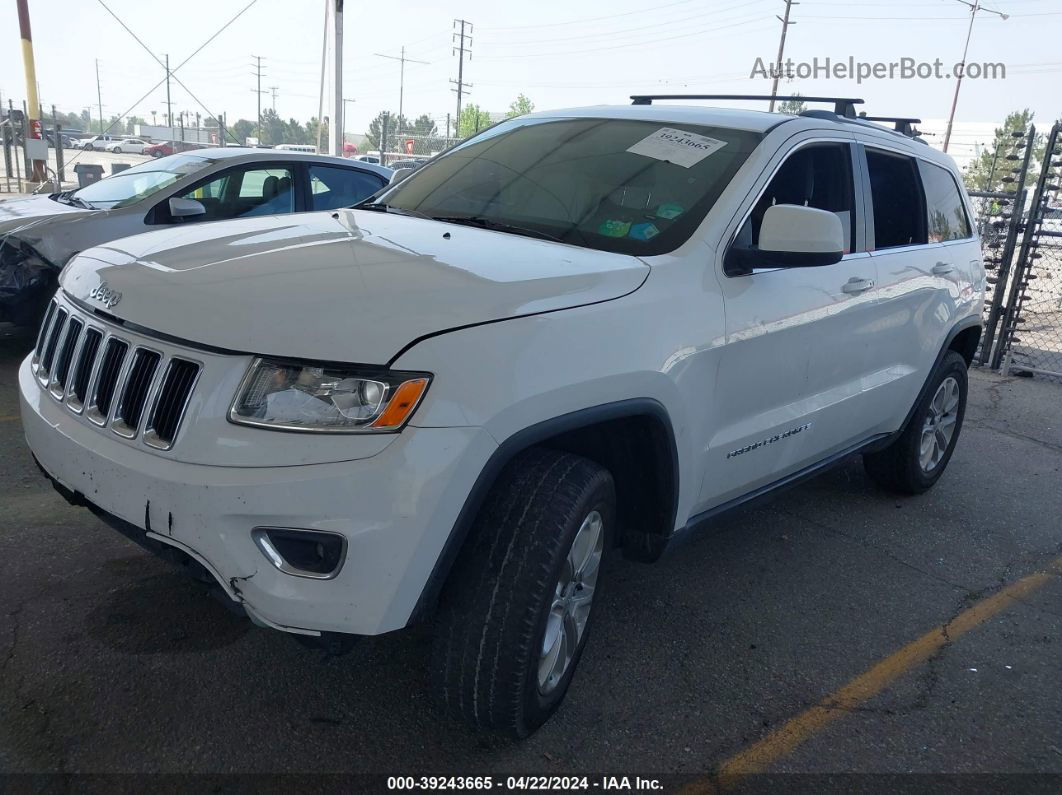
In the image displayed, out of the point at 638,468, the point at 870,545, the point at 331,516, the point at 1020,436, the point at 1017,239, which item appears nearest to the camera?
the point at 331,516

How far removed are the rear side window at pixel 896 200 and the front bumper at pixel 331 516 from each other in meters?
2.70

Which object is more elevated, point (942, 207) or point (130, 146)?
point (942, 207)

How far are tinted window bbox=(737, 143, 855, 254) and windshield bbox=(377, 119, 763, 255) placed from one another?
0.80 ft

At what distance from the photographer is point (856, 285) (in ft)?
12.2

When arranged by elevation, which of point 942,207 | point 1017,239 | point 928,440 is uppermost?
point 942,207

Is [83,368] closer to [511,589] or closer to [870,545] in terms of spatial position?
[511,589]

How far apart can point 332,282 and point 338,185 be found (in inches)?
206

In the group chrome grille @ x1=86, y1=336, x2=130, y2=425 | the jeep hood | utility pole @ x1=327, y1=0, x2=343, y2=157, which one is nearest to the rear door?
the jeep hood

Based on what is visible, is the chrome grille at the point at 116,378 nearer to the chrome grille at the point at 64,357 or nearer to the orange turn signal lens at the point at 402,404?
the chrome grille at the point at 64,357

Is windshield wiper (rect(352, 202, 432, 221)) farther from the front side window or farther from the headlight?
the front side window

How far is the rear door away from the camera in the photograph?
3066mm

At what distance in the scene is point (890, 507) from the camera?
4.96m

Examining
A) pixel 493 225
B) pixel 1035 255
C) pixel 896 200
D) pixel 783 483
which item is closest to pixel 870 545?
pixel 783 483

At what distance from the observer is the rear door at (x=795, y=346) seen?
307cm
